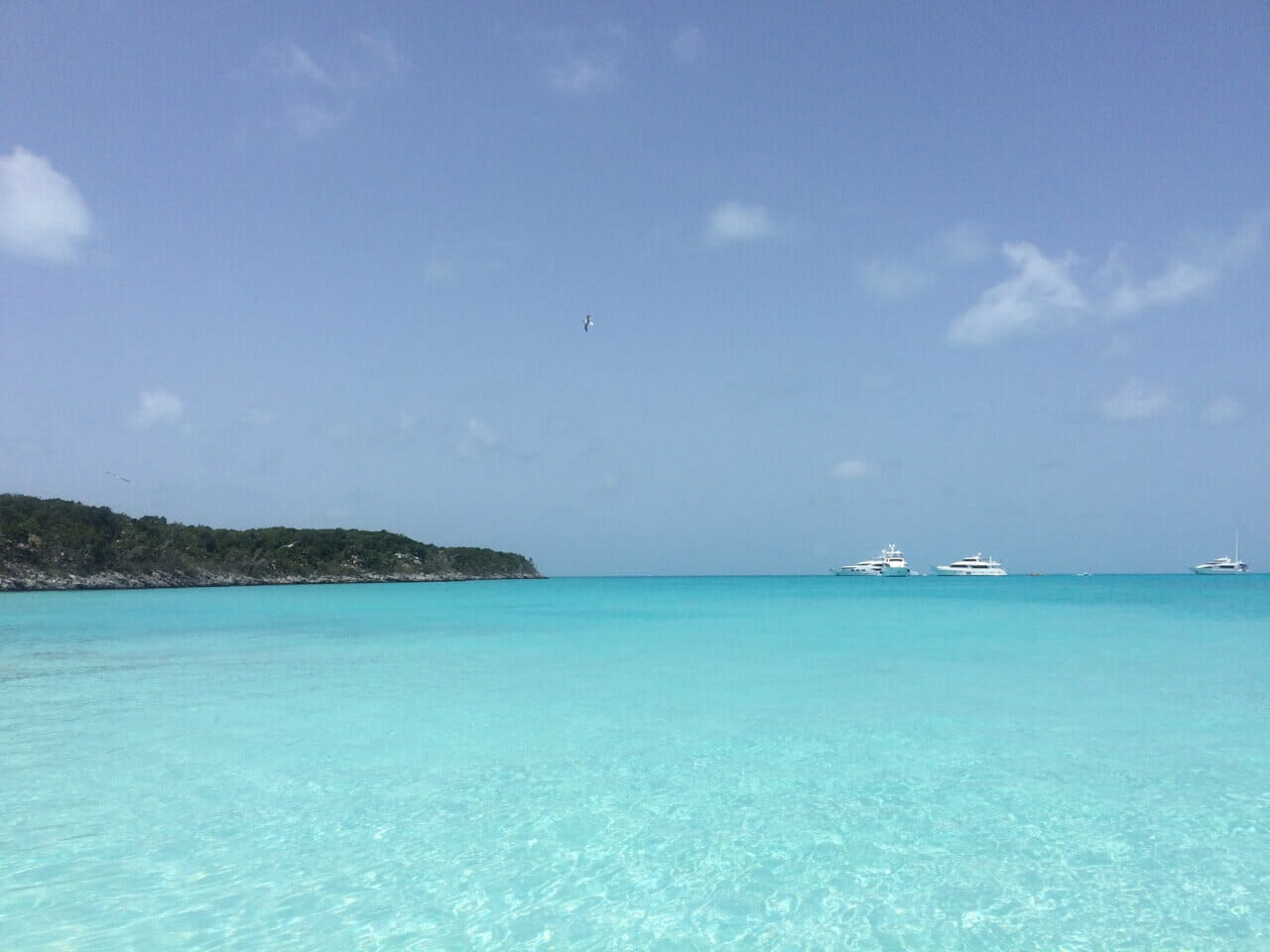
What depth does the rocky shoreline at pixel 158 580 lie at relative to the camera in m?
65.1

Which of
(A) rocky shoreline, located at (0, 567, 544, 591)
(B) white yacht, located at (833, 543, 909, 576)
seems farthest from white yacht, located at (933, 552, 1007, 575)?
(A) rocky shoreline, located at (0, 567, 544, 591)

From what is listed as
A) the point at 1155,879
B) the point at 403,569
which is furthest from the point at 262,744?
the point at 403,569

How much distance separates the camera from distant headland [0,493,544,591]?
222 feet

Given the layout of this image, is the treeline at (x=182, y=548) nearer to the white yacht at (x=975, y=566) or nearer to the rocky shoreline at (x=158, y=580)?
the rocky shoreline at (x=158, y=580)

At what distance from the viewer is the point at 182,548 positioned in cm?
8419

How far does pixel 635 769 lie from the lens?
29.1 ft

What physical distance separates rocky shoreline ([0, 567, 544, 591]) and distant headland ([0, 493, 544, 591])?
0.09m

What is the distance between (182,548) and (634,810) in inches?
3578

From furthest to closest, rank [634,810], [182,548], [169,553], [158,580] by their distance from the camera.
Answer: [182,548]
[169,553]
[158,580]
[634,810]

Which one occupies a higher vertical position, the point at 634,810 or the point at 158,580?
the point at 634,810

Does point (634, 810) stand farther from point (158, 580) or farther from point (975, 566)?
point (975, 566)

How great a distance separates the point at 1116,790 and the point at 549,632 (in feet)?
71.8

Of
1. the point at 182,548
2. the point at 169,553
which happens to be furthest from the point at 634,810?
the point at 182,548

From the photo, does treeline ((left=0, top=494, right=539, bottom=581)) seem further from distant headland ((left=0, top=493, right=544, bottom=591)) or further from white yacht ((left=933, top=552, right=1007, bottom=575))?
white yacht ((left=933, top=552, right=1007, bottom=575))
